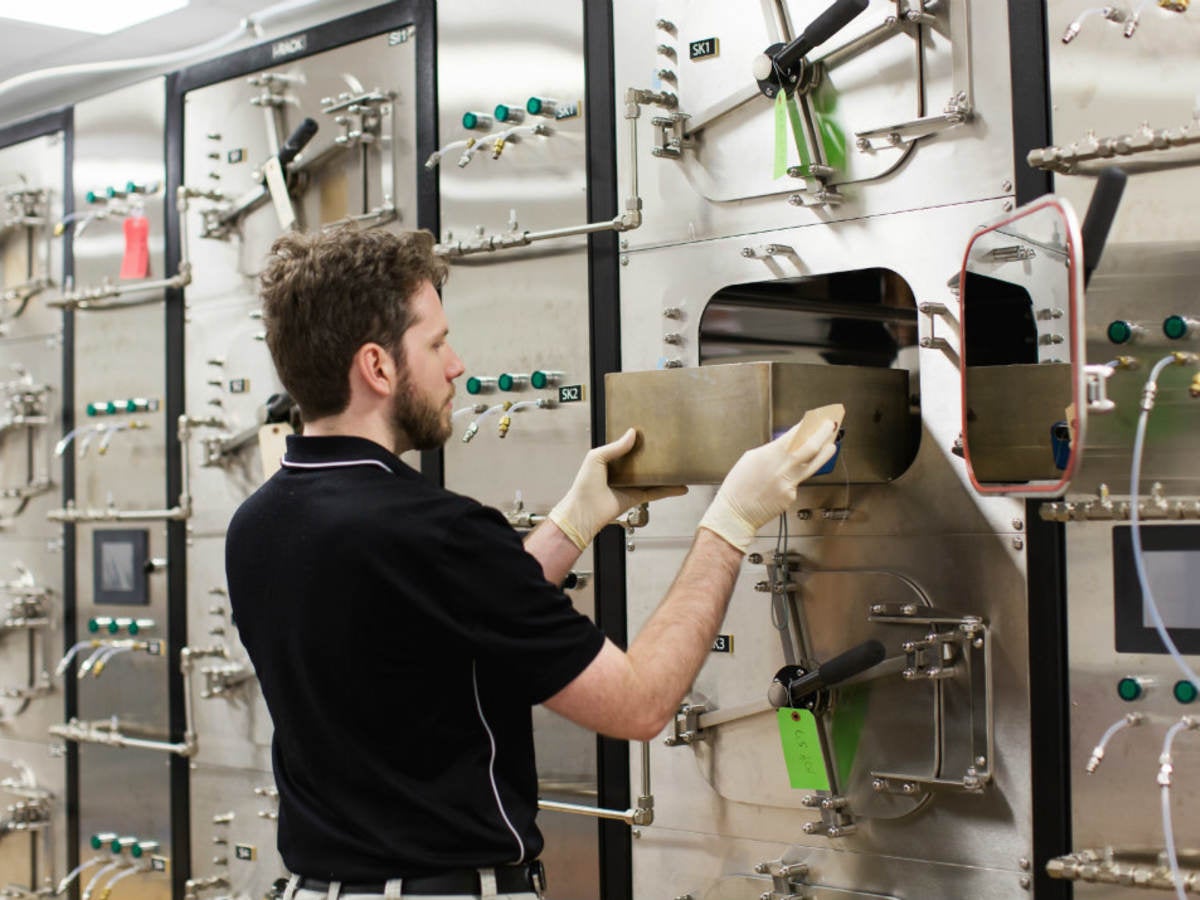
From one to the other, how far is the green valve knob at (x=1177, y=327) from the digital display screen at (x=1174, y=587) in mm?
345

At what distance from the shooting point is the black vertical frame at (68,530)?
13.8 ft

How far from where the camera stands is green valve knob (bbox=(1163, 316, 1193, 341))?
6.85 ft

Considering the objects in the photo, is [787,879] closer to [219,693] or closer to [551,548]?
[551,548]

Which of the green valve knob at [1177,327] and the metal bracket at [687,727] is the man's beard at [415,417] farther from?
the green valve knob at [1177,327]

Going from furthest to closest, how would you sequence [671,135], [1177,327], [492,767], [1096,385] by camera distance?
1. [671,135]
2. [1177,327]
3. [492,767]
4. [1096,385]

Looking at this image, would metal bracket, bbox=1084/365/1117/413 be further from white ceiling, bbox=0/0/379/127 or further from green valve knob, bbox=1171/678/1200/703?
white ceiling, bbox=0/0/379/127

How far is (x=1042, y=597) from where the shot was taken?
2262 millimetres

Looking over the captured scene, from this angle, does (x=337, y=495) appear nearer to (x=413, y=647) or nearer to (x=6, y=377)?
(x=413, y=647)

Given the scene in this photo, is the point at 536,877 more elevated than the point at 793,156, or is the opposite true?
the point at 793,156

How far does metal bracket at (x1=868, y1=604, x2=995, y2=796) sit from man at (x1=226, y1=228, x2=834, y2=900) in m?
0.47

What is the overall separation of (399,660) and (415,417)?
39cm

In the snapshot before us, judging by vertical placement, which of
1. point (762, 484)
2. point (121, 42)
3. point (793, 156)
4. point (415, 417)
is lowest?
point (762, 484)

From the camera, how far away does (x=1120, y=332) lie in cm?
215

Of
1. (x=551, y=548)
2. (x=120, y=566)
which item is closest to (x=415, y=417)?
(x=551, y=548)
